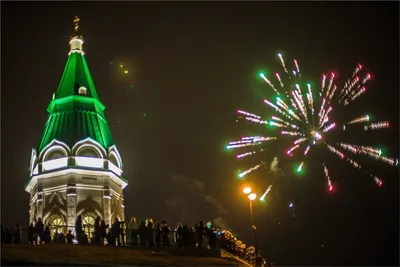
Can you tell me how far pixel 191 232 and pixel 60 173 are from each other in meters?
15.0

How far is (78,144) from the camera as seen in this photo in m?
41.8

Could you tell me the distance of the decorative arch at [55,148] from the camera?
41.5 meters

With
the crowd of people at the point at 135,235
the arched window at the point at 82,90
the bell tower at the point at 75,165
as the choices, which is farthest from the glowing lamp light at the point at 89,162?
the crowd of people at the point at 135,235

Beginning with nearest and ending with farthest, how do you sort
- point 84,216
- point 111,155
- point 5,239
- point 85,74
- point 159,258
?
point 159,258
point 5,239
point 84,216
point 111,155
point 85,74

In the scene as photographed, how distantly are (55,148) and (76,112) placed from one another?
3459 mm

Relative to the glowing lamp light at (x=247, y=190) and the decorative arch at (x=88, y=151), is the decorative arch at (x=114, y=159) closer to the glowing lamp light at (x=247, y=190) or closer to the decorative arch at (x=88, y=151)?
the decorative arch at (x=88, y=151)

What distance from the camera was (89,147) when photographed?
42.2m

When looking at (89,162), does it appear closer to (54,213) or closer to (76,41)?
(54,213)

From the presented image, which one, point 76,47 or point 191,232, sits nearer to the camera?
point 191,232

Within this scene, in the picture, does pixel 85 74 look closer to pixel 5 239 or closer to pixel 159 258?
pixel 5 239

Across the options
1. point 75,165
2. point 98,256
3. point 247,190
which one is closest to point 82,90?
point 75,165

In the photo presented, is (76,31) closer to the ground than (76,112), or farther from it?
farther from it

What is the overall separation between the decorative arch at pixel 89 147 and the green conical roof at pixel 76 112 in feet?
1.09

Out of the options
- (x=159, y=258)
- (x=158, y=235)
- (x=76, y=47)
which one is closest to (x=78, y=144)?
(x=76, y=47)
